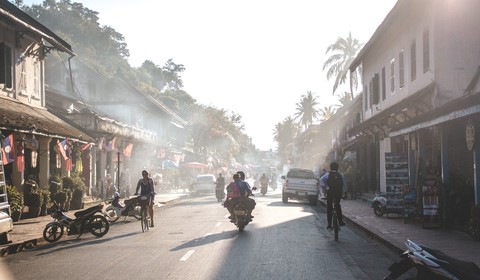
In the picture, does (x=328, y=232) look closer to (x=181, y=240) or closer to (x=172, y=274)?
(x=181, y=240)

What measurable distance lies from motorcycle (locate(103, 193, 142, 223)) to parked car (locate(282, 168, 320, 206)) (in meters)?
12.3

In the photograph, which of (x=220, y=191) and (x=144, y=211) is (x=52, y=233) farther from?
(x=220, y=191)

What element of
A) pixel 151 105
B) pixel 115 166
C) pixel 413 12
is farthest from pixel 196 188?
pixel 413 12

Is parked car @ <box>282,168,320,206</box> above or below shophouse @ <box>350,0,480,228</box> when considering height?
below

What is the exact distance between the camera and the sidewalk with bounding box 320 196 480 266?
12.4 meters

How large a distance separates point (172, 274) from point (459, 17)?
14540 mm

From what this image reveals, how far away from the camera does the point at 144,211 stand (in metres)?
18.9

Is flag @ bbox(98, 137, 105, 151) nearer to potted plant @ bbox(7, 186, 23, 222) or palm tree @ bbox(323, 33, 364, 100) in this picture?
potted plant @ bbox(7, 186, 23, 222)

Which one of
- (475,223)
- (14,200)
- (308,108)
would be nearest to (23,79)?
(14,200)

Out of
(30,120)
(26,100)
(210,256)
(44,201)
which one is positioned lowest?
(210,256)

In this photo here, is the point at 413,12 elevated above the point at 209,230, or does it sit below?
above

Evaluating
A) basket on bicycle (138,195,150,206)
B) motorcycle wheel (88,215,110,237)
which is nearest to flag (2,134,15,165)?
motorcycle wheel (88,215,110,237)

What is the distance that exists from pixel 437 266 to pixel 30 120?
18356 mm

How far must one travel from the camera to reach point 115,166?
43.8 metres
